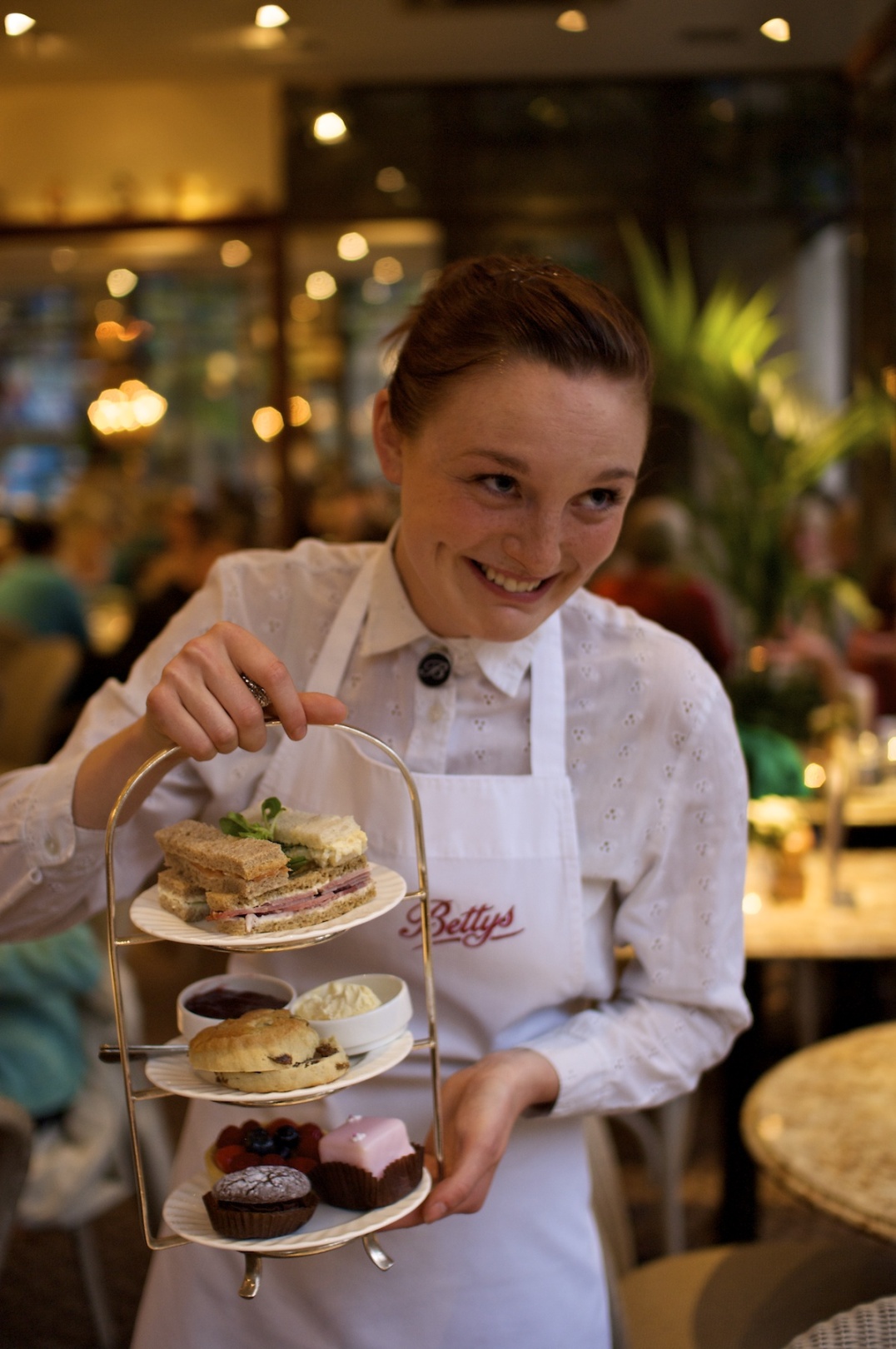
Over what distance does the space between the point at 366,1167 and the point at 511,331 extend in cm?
63

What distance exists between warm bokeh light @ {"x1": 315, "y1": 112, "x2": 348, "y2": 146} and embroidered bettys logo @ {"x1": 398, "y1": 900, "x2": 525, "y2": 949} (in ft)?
20.8

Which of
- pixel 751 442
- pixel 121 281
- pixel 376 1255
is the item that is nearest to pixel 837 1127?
pixel 376 1255

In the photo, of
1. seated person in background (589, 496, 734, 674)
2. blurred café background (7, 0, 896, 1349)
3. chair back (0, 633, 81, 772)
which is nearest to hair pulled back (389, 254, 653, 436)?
blurred café background (7, 0, 896, 1349)

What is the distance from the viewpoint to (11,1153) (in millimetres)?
1442

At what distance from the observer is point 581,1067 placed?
3.77 ft

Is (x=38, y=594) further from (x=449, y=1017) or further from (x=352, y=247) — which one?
(x=449, y=1017)

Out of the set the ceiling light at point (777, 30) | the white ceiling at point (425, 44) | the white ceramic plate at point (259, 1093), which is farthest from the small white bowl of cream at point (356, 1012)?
the white ceiling at point (425, 44)

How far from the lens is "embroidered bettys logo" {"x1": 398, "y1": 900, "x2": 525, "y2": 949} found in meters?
1.15

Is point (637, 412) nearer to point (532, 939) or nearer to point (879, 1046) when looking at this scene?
point (532, 939)

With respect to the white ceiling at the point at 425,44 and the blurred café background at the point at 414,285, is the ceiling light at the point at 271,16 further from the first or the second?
the white ceiling at the point at 425,44

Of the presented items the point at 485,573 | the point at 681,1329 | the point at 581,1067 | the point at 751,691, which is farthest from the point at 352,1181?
the point at 751,691

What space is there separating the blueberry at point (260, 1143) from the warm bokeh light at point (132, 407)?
302 inches

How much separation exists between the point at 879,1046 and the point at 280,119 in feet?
21.3

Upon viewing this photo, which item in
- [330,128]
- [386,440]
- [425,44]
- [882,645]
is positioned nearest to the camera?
[386,440]
